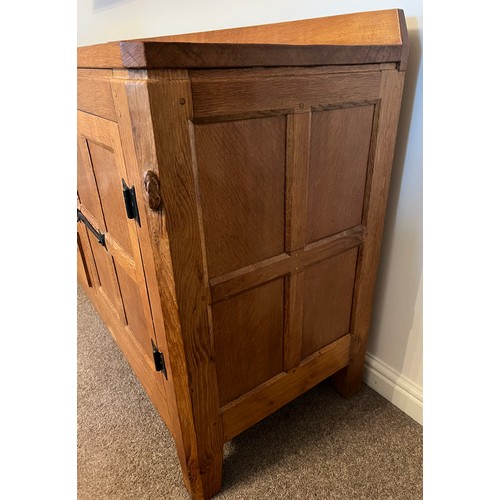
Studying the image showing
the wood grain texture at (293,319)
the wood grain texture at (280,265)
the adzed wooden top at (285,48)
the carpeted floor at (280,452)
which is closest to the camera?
the adzed wooden top at (285,48)

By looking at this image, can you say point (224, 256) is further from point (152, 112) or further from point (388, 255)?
point (388, 255)

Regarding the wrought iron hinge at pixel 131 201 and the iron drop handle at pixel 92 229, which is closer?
the wrought iron hinge at pixel 131 201

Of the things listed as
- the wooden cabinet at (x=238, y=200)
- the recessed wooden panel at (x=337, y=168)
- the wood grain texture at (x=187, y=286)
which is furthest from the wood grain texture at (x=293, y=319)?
the wood grain texture at (x=187, y=286)

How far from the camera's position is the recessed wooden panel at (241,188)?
0.64 meters

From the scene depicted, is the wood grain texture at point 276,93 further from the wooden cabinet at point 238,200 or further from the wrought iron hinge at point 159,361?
the wrought iron hinge at point 159,361

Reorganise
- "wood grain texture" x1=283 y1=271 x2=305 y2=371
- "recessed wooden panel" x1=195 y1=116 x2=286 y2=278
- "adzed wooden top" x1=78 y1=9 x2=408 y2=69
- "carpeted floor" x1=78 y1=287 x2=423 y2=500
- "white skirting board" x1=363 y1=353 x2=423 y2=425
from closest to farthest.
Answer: "adzed wooden top" x1=78 y1=9 x2=408 y2=69
"recessed wooden panel" x1=195 y1=116 x2=286 y2=278
"wood grain texture" x1=283 y1=271 x2=305 y2=371
"carpeted floor" x1=78 y1=287 x2=423 y2=500
"white skirting board" x1=363 y1=353 x2=423 y2=425

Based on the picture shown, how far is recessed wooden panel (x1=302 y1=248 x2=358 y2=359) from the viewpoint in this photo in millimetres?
922

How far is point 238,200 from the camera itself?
698 millimetres

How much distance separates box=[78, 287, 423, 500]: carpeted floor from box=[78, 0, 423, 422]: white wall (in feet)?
0.35

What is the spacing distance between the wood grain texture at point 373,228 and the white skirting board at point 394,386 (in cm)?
6

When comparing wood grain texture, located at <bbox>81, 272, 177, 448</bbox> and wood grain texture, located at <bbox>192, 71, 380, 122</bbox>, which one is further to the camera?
wood grain texture, located at <bbox>81, 272, 177, 448</bbox>

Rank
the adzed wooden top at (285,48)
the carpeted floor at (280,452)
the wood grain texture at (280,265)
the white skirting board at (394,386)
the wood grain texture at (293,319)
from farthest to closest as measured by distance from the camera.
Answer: the white skirting board at (394,386), the carpeted floor at (280,452), the wood grain texture at (293,319), the wood grain texture at (280,265), the adzed wooden top at (285,48)

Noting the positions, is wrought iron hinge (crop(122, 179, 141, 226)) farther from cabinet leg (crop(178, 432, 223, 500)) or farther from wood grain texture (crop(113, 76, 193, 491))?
cabinet leg (crop(178, 432, 223, 500))

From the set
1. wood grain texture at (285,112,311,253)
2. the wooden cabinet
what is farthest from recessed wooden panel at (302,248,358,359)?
wood grain texture at (285,112,311,253)
